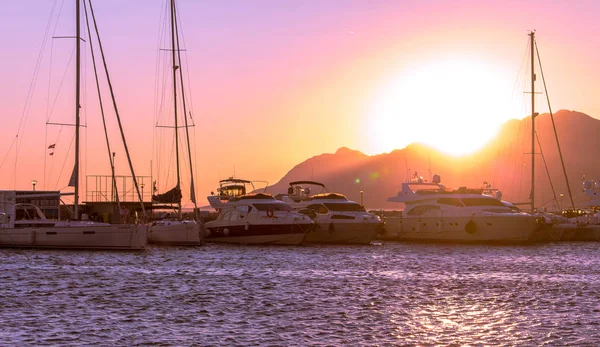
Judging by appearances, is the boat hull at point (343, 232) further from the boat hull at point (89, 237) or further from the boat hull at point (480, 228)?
the boat hull at point (89, 237)

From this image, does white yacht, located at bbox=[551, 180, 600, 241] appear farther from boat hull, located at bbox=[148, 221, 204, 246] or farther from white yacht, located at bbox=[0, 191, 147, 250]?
white yacht, located at bbox=[0, 191, 147, 250]

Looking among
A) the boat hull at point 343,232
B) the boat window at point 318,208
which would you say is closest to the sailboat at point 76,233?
the boat hull at point 343,232

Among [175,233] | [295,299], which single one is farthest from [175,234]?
[295,299]

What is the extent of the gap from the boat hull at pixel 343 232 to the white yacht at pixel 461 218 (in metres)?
5.98

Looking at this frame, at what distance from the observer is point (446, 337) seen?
25.8 meters

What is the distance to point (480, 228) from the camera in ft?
234

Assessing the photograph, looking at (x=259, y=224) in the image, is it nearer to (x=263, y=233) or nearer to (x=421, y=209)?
(x=263, y=233)

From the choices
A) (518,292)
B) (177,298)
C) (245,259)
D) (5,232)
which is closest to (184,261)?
(245,259)

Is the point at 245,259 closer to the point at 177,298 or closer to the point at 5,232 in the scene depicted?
the point at 5,232

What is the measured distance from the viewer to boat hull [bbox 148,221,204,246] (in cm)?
6378

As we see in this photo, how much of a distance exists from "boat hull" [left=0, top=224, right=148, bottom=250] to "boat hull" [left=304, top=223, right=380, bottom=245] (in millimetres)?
19028

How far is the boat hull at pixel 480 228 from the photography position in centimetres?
7106

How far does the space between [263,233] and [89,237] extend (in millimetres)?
16099

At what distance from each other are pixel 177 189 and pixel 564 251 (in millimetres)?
31593
